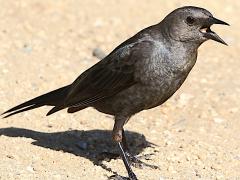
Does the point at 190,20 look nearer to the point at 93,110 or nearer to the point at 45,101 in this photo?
the point at 45,101

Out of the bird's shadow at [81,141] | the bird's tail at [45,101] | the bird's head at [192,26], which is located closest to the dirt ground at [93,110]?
the bird's shadow at [81,141]

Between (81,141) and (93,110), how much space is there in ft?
3.12

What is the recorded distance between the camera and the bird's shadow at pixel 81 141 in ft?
26.0

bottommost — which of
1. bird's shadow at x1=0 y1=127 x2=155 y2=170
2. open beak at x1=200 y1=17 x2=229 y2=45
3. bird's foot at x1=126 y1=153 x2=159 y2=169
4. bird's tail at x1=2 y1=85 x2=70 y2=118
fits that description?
bird's shadow at x1=0 y1=127 x2=155 y2=170

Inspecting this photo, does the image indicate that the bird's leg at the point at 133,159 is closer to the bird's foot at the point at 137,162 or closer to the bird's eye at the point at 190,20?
the bird's foot at the point at 137,162

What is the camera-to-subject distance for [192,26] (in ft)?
22.7

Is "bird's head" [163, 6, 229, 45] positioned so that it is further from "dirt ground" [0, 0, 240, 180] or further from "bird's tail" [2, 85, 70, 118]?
"bird's tail" [2, 85, 70, 118]

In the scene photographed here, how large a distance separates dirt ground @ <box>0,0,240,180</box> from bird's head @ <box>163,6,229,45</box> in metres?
1.43

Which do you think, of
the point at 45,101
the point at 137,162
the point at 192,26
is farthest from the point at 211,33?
the point at 45,101

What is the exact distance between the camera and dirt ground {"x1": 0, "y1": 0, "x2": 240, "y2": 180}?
744cm

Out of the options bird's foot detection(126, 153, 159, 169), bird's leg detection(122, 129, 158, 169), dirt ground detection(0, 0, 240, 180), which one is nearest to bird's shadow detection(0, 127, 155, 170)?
dirt ground detection(0, 0, 240, 180)

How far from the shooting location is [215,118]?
891cm

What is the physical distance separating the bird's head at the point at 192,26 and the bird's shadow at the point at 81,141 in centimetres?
168

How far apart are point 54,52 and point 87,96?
134 inches
